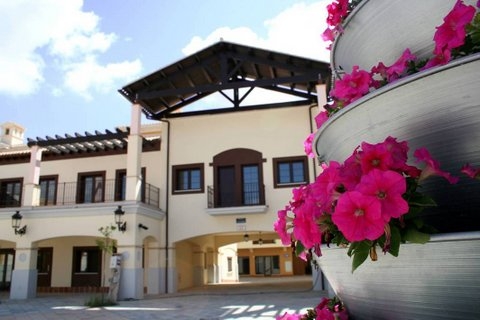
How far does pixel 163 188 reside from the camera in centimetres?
1770

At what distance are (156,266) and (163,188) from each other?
10.2 ft

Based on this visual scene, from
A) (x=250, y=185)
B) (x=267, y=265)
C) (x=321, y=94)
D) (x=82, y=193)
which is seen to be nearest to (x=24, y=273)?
(x=82, y=193)

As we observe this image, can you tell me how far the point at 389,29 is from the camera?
2131 millimetres

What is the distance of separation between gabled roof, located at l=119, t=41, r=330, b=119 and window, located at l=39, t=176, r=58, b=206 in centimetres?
546

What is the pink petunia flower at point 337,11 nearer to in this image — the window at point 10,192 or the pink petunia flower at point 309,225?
the pink petunia flower at point 309,225

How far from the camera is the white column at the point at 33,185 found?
16719 mm

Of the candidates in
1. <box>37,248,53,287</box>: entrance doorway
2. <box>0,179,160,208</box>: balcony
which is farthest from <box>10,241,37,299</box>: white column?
<box>37,248,53,287</box>: entrance doorway

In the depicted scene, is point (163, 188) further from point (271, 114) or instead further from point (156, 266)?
point (271, 114)

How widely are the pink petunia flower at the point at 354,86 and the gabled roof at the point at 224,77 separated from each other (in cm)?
1351

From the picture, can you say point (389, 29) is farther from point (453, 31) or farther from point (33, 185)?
point (33, 185)

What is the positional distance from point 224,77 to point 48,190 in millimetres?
9626

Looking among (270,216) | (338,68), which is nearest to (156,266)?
(270,216)

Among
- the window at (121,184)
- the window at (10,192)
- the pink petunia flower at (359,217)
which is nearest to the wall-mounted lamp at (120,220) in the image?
the window at (121,184)

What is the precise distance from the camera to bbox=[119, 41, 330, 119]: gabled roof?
15.7 m
